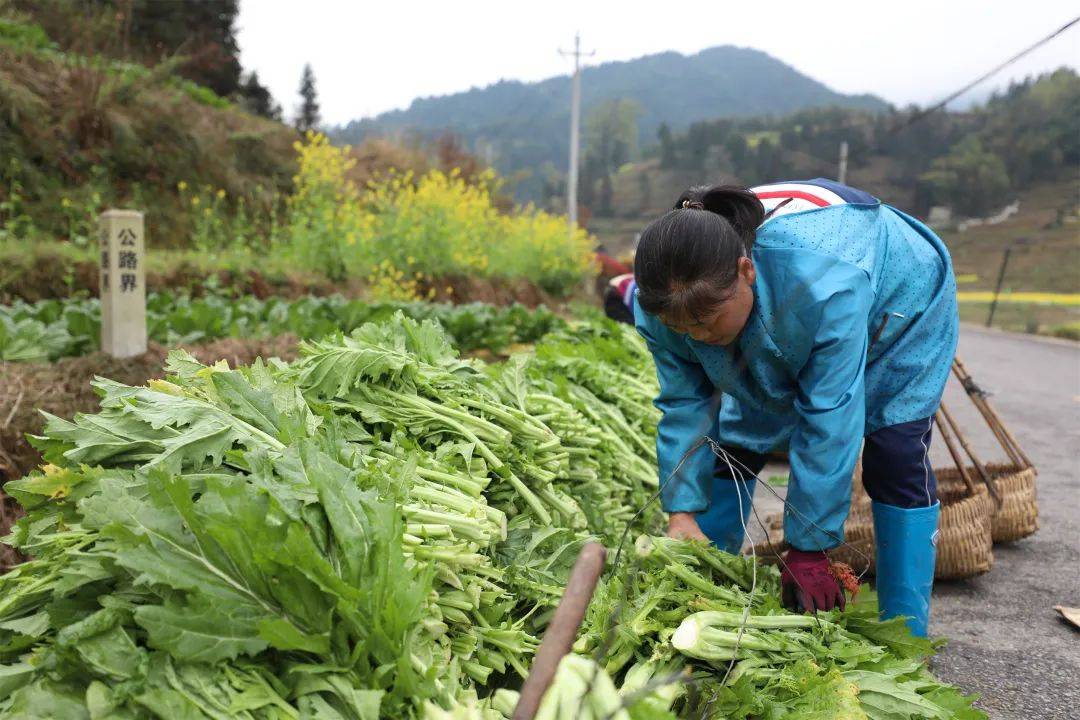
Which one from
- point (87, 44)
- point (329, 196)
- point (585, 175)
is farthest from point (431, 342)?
point (585, 175)

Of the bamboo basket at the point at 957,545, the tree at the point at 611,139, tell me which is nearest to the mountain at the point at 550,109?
the tree at the point at 611,139

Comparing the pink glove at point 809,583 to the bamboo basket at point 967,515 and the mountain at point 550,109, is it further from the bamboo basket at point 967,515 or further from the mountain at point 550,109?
the mountain at point 550,109

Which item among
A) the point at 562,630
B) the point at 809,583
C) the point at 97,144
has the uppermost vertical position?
the point at 97,144

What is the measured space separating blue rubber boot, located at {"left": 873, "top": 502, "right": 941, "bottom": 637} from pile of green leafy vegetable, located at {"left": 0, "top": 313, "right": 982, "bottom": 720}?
55 centimetres

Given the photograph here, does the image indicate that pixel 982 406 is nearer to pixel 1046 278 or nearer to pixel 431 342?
pixel 431 342

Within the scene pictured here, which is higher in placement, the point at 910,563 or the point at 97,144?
the point at 97,144

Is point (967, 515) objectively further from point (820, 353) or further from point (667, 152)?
point (667, 152)

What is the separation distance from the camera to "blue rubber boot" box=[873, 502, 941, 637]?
275 cm

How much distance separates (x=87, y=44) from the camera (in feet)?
52.8

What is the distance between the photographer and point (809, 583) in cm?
237

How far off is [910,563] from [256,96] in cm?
2932

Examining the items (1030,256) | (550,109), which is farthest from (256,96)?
(550,109)

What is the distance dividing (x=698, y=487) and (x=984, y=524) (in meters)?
1.64

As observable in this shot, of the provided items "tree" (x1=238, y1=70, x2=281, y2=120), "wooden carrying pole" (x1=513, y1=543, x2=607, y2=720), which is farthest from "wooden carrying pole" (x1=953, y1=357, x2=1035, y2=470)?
"tree" (x1=238, y1=70, x2=281, y2=120)
